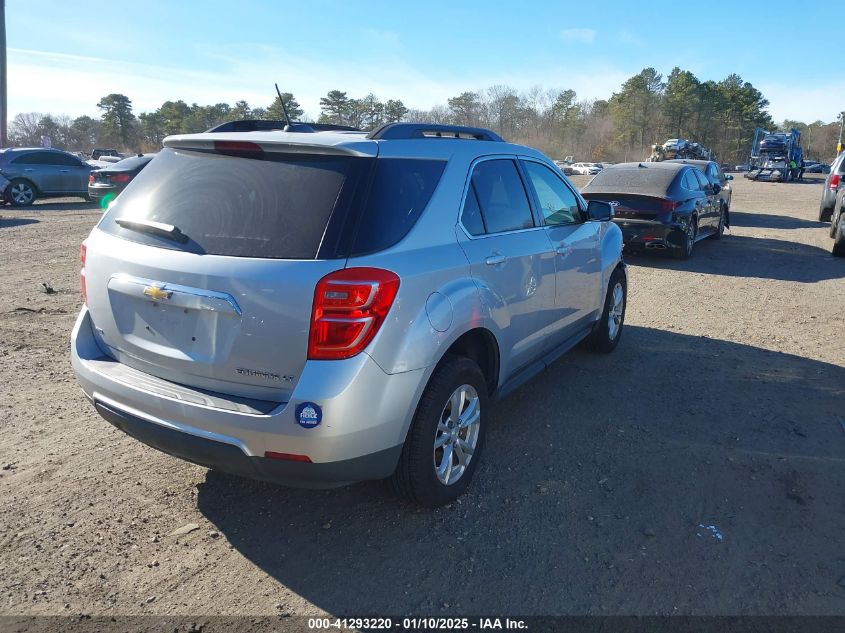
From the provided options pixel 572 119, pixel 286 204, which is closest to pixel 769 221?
pixel 286 204

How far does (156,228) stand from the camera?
2.96m

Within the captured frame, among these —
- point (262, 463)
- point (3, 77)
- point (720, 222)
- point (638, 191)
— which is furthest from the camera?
point (3, 77)

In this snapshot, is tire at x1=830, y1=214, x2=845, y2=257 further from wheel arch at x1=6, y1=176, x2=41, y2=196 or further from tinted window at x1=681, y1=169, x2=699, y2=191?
wheel arch at x1=6, y1=176, x2=41, y2=196

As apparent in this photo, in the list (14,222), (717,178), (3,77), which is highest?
(3,77)

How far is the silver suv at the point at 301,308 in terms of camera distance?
263 cm

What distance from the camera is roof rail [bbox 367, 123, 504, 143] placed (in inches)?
126

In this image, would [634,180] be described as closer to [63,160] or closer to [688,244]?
[688,244]

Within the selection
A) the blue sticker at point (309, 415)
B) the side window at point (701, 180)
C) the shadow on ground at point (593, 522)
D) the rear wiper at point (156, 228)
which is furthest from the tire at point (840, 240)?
the rear wiper at point (156, 228)

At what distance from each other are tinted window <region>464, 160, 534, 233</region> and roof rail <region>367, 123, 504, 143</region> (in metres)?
0.25

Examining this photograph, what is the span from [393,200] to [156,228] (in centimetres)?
111

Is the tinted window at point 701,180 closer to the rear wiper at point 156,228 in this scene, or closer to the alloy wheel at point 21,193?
the rear wiper at point 156,228

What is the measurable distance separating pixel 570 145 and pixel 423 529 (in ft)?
352

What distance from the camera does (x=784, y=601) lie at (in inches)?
108

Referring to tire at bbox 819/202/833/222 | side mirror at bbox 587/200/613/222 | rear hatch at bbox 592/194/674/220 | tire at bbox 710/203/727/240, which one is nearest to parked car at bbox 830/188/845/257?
tire at bbox 710/203/727/240
